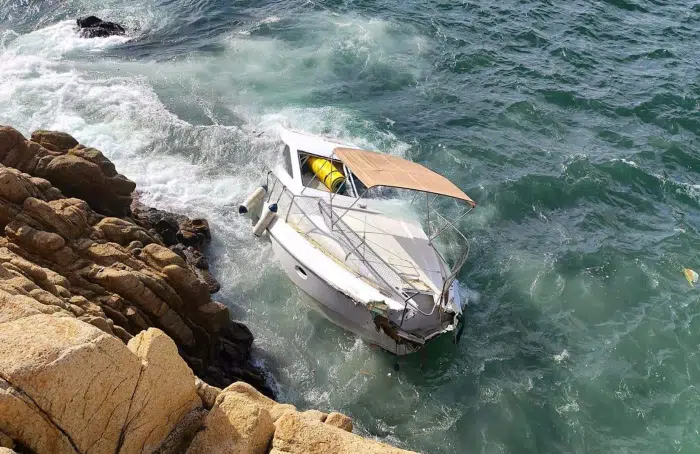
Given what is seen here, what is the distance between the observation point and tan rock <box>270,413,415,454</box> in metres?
8.84

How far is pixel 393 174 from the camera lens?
16531 mm

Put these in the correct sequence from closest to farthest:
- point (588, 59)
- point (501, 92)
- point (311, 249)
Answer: point (311, 249) → point (501, 92) → point (588, 59)

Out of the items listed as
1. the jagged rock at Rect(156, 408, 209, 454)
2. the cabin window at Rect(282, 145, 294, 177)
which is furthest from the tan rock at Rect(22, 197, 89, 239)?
the cabin window at Rect(282, 145, 294, 177)

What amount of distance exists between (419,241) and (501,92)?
13.6 m

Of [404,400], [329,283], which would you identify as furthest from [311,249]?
[404,400]

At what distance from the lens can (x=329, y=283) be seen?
16562 mm

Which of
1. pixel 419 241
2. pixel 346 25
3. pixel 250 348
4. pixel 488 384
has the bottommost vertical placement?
pixel 488 384

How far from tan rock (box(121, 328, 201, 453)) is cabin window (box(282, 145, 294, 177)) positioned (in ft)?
37.7

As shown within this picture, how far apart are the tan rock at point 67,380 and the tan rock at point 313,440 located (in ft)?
7.99

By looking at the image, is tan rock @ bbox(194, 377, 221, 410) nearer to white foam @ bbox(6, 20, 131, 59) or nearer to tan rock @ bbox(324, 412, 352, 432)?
tan rock @ bbox(324, 412, 352, 432)

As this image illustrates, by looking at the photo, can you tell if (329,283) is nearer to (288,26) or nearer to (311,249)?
(311,249)

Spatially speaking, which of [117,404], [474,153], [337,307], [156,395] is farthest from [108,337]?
[474,153]

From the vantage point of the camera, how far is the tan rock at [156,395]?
848cm

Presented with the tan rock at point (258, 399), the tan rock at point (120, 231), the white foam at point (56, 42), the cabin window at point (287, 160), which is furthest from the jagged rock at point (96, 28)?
the tan rock at point (258, 399)
